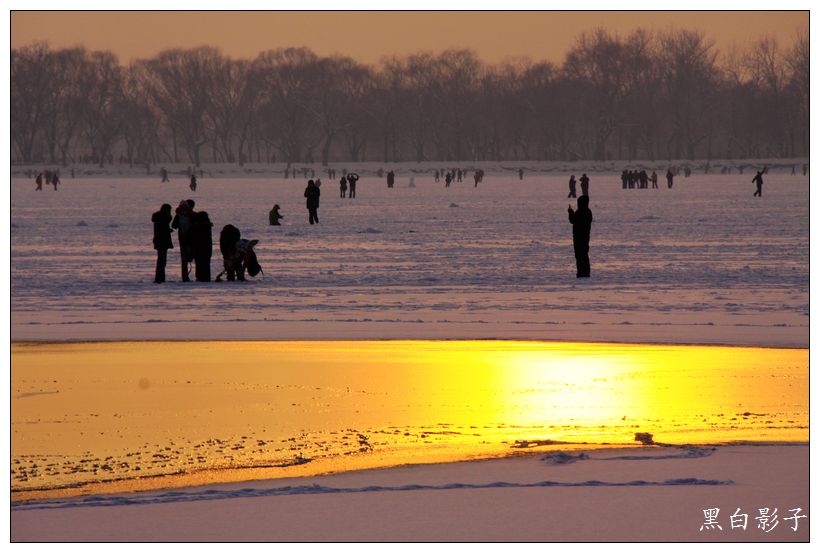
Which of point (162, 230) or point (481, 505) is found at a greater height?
point (162, 230)

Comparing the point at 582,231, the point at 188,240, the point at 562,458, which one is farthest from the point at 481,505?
the point at 188,240

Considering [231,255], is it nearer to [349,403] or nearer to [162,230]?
[162,230]

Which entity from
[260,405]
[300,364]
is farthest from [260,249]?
[260,405]

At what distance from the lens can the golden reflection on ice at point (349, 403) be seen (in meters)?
8.31

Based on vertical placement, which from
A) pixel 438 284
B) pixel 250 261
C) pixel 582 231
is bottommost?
pixel 438 284

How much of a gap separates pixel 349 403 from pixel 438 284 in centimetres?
939

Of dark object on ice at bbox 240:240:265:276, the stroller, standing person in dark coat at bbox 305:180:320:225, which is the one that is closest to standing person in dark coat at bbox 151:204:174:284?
the stroller

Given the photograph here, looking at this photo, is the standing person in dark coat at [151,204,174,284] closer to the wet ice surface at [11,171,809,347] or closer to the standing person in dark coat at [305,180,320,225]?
the wet ice surface at [11,171,809,347]

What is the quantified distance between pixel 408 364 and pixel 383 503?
473 cm

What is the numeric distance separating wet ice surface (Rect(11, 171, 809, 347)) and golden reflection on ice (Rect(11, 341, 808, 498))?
4.18ft

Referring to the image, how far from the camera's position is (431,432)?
898 centimetres

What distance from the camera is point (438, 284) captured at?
763 inches

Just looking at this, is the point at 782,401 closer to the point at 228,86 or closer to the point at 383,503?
the point at 383,503

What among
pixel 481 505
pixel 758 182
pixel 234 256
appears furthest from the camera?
pixel 758 182
